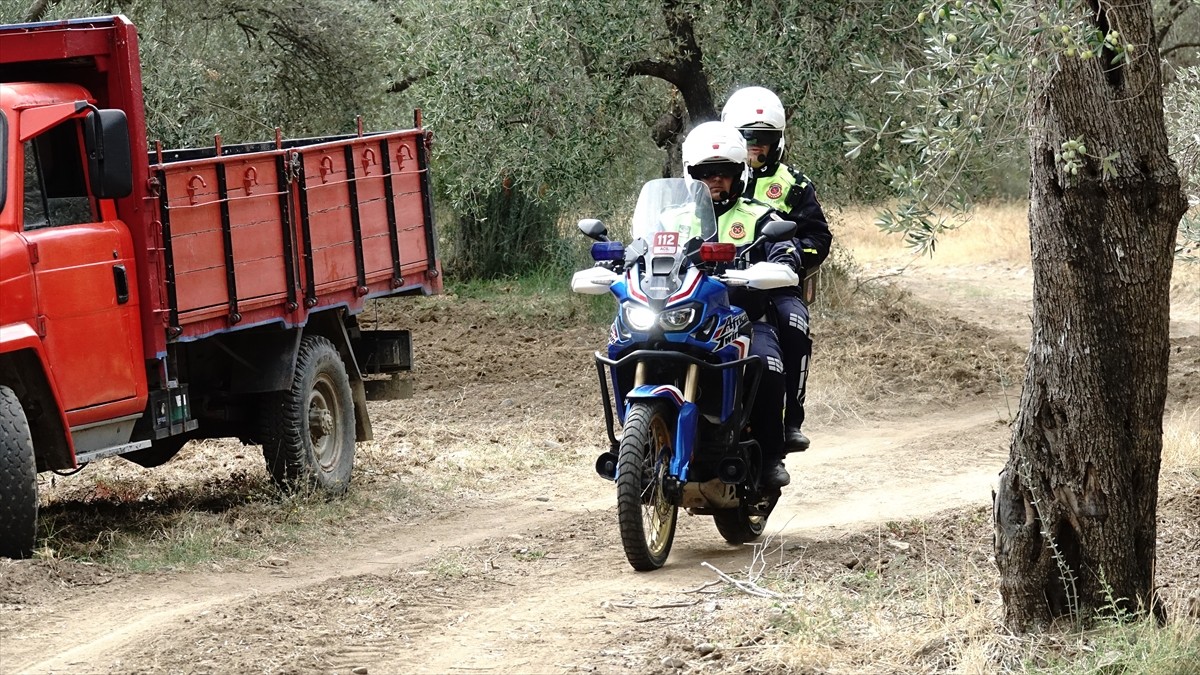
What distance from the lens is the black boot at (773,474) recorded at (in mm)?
6887

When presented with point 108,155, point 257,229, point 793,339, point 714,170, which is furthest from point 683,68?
point 108,155

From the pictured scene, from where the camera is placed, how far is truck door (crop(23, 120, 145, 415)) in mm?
6824

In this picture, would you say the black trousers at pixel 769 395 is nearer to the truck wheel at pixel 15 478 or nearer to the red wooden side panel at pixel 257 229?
the red wooden side panel at pixel 257 229

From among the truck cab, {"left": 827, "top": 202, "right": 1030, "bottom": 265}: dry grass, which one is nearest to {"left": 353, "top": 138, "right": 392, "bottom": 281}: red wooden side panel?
the truck cab

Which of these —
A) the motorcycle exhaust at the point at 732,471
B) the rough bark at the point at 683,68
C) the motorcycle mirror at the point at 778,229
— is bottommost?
the motorcycle exhaust at the point at 732,471

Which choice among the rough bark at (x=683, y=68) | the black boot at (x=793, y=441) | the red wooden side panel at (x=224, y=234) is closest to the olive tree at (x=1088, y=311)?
the black boot at (x=793, y=441)

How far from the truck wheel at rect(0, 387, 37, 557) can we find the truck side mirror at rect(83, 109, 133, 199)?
1.05 m

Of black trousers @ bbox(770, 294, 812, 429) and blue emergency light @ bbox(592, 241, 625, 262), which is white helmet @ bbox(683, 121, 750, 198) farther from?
black trousers @ bbox(770, 294, 812, 429)

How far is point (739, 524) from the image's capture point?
7.07 meters

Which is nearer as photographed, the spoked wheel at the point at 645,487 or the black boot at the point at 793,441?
the spoked wheel at the point at 645,487

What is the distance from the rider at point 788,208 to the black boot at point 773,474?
0.37 ft

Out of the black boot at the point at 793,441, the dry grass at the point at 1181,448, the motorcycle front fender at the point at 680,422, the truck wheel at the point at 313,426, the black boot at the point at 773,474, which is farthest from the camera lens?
the dry grass at the point at 1181,448

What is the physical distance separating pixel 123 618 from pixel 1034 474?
351cm

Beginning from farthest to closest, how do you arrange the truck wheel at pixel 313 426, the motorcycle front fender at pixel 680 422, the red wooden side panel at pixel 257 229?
1. the truck wheel at pixel 313 426
2. the red wooden side panel at pixel 257 229
3. the motorcycle front fender at pixel 680 422
